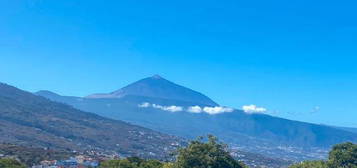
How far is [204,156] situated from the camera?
1697 inches

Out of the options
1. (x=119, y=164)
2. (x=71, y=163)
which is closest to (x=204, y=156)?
(x=119, y=164)

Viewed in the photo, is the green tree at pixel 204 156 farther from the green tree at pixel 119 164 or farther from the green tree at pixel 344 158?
the green tree at pixel 344 158

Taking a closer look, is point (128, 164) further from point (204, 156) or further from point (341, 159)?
point (341, 159)

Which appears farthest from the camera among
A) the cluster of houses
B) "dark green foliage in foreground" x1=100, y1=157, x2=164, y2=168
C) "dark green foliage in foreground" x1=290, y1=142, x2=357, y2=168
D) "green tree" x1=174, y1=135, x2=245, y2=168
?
the cluster of houses

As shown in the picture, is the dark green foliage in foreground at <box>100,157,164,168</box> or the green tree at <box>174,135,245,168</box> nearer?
the green tree at <box>174,135,245,168</box>


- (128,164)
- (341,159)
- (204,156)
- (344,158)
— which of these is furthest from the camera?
(341,159)

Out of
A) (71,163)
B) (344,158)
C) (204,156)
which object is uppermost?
(344,158)

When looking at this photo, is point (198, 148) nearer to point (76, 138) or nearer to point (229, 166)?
point (229, 166)

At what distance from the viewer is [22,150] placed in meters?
94.8

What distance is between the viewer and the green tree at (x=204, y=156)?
42.8 metres

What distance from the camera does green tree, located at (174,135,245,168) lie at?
42.8 meters

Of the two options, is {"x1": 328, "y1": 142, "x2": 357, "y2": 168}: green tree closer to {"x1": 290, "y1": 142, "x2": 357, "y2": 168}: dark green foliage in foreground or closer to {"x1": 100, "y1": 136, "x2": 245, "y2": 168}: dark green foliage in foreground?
{"x1": 290, "y1": 142, "x2": 357, "y2": 168}: dark green foliage in foreground

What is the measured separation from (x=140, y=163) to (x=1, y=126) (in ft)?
459

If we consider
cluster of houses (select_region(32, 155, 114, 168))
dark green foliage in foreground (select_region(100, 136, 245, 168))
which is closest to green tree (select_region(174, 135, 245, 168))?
dark green foliage in foreground (select_region(100, 136, 245, 168))
